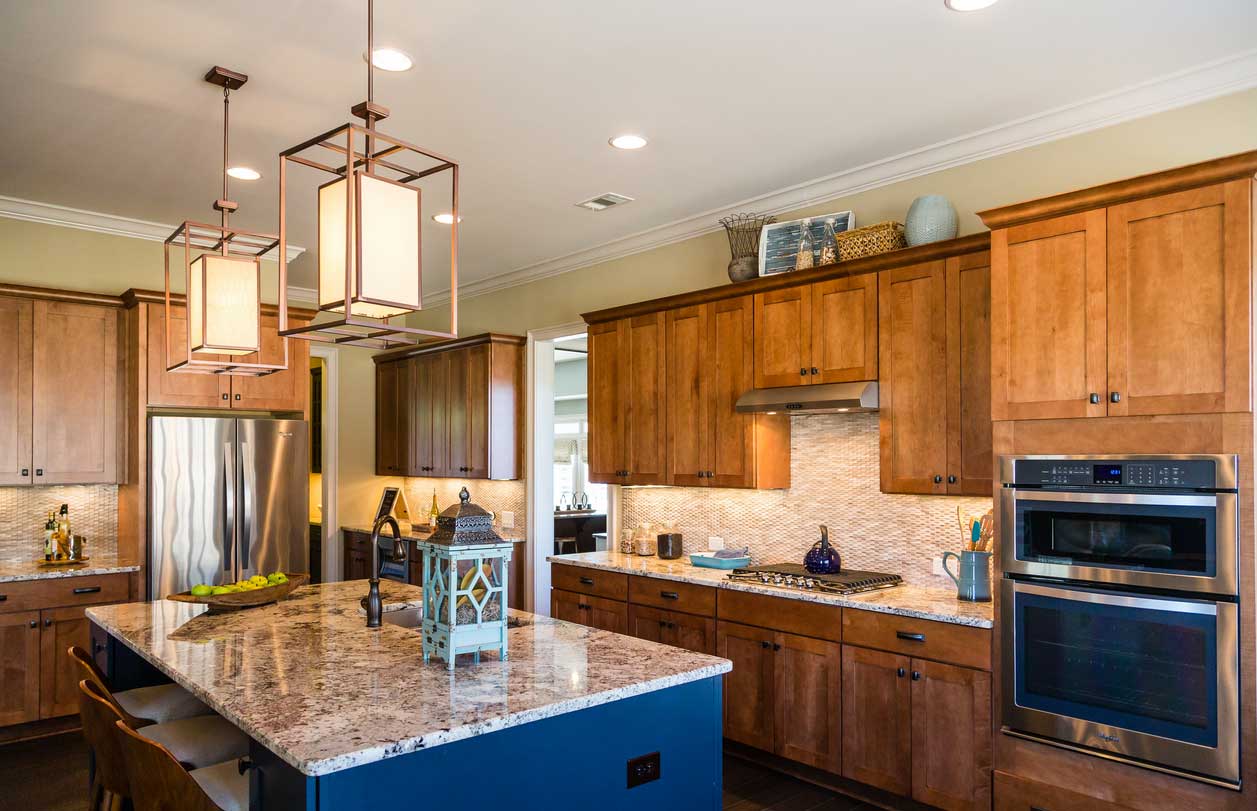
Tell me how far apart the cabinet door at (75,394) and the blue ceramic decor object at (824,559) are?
403 cm

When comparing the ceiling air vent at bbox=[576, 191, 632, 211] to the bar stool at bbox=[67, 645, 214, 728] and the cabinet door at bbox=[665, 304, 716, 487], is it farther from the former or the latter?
the bar stool at bbox=[67, 645, 214, 728]

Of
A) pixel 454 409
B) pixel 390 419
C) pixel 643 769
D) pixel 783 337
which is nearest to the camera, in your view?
pixel 643 769

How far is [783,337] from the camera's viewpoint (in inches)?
167

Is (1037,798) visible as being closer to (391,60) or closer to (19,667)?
(391,60)

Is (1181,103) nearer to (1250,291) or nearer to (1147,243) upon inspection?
(1147,243)

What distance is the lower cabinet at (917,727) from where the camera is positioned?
317 cm

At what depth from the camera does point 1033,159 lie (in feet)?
12.0

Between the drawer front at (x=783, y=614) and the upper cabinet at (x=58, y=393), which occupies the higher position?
the upper cabinet at (x=58, y=393)

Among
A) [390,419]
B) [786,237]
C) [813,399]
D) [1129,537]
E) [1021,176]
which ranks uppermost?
[1021,176]

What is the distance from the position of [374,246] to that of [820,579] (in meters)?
2.59

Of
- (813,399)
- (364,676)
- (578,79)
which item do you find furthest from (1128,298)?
(364,676)

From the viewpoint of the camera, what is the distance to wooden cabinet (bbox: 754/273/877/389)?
3.88 metres

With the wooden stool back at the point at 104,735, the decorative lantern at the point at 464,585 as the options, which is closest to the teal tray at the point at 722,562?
the decorative lantern at the point at 464,585

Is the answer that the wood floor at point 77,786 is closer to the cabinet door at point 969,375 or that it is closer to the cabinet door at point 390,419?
the cabinet door at point 969,375
